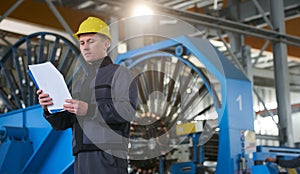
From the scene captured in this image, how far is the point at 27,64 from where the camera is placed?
6441 millimetres

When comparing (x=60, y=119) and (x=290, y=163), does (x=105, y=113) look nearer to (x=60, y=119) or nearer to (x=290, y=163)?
(x=60, y=119)

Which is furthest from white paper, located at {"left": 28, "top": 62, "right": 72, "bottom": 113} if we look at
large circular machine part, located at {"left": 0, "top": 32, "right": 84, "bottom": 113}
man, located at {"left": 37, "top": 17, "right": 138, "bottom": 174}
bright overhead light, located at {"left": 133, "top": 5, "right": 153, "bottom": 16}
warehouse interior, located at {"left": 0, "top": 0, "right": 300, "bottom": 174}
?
bright overhead light, located at {"left": 133, "top": 5, "right": 153, "bottom": 16}

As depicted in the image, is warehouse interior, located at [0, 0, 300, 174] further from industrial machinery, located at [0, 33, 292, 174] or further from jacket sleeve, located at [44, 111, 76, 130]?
jacket sleeve, located at [44, 111, 76, 130]

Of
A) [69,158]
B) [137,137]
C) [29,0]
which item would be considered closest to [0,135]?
[69,158]

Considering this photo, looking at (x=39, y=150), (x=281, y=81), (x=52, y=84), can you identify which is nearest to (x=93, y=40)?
(x=52, y=84)

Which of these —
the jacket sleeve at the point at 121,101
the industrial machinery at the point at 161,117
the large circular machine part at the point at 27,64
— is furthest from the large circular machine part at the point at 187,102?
the jacket sleeve at the point at 121,101

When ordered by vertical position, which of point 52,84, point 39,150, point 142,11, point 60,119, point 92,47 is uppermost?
point 142,11

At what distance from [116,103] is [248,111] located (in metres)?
3.06

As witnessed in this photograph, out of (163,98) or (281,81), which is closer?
(163,98)

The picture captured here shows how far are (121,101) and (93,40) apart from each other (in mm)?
432

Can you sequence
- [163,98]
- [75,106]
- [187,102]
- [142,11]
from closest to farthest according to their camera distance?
[75,106], [187,102], [163,98], [142,11]

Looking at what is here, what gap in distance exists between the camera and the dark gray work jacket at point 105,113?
326 cm

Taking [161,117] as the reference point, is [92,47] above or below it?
above

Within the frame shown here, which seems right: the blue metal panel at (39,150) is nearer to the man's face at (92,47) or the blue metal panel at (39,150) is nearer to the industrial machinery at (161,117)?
the industrial machinery at (161,117)
